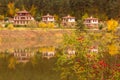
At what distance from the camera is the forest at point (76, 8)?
8756 centimetres

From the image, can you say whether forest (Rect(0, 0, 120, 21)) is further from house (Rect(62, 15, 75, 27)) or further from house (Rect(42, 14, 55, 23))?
house (Rect(42, 14, 55, 23))

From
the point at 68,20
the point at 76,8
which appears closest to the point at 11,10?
the point at 68,20

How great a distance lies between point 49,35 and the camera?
222 feet

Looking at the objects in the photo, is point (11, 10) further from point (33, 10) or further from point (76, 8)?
point (76, 8)

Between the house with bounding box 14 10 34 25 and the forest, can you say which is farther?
the forest

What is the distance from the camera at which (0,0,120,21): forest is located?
87.6 m

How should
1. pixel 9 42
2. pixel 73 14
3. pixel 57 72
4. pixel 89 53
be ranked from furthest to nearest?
pixel 73 14, pixel 9 42, pixel 57 72, pixel 89 53

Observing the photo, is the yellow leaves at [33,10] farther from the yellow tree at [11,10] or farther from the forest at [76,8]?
the yellow tree at [11,10]

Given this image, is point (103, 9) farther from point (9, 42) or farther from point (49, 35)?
point (9, 42)

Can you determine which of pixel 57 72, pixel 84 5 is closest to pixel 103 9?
pixel 84 5

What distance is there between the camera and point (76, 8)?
3487 inches

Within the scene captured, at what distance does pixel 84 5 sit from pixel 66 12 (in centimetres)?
500

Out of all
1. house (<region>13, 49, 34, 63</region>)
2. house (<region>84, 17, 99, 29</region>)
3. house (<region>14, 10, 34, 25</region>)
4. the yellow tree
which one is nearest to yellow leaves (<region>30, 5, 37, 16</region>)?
the yellow tree

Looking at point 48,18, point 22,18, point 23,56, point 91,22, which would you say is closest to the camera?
point 23,56
